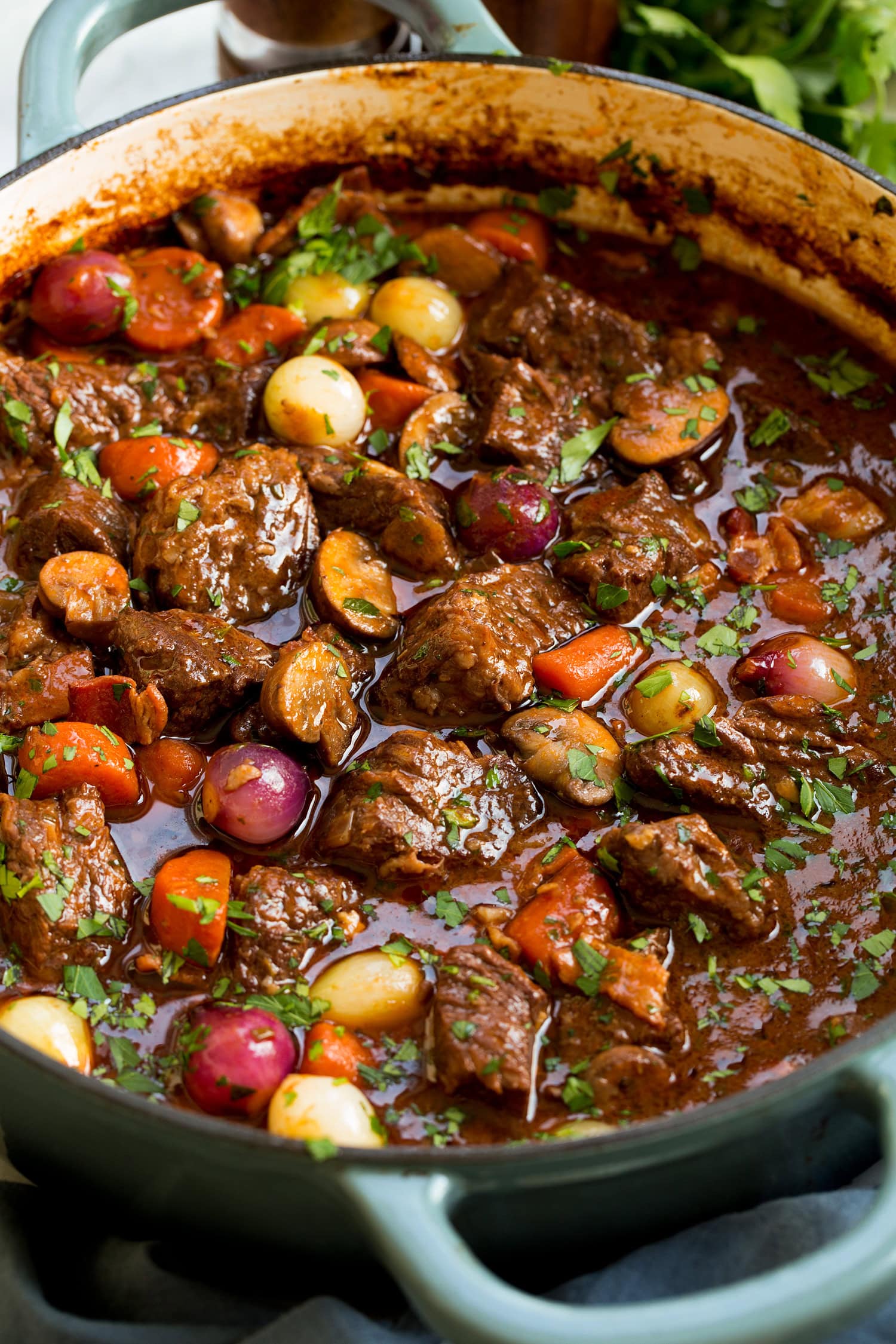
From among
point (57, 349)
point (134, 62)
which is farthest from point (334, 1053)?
point (134, 62)

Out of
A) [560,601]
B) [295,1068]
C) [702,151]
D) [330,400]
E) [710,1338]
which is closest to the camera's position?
[710,1338]

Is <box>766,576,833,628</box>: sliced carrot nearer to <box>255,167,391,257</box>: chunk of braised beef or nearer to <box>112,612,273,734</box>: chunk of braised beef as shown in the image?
<box>112,612,273,734</box>: chunk of braised beef

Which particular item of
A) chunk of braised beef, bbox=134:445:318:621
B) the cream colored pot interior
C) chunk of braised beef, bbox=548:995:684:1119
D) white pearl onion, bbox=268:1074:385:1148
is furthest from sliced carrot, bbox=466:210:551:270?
white pearl onion, bbox=268:1074:385:1148

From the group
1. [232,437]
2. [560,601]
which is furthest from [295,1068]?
[232,437]

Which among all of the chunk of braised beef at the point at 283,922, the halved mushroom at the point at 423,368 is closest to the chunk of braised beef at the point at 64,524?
the halved mushroom at the point at 423,368

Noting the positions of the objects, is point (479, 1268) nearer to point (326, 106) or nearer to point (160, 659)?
point (160, 659)

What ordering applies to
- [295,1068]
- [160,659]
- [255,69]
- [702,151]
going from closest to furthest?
[295,1068], [160,659], [702,151], [255,69]

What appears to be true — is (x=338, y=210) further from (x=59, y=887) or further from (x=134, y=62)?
(x=59, y=887)

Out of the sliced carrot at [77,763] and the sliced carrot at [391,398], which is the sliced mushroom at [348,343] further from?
the sliced carrot at [77,763]
